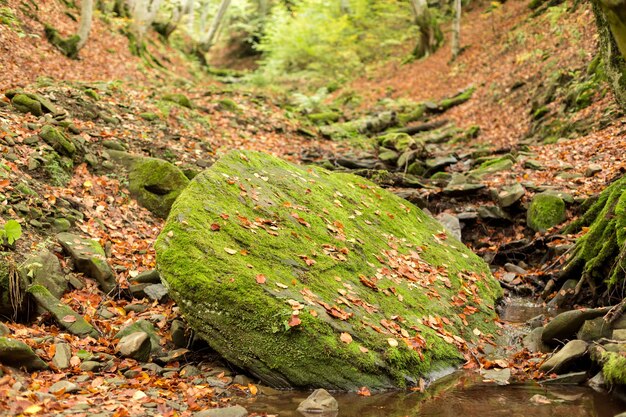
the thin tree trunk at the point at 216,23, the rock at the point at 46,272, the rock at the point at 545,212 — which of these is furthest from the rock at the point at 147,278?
the thin tree trunk at the point at 216,23

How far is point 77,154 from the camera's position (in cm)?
849

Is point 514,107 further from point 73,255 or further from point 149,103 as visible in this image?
point 73,255

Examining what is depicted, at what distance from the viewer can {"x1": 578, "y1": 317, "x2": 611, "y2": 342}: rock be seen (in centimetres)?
530

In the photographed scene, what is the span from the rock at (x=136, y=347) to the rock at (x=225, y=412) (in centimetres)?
119

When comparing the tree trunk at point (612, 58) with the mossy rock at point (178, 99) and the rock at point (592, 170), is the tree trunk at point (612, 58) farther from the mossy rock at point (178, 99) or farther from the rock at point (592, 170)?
the mossy rock at point (178, 99)

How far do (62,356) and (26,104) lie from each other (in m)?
6.00

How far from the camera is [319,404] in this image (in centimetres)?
424

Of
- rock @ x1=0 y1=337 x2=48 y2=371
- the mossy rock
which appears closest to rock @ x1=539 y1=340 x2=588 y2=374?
rock @ x1=0 y1=337 x2=48 y2=371

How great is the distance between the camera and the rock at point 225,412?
154 inches

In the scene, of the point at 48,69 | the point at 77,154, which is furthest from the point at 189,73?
the point at 77,154

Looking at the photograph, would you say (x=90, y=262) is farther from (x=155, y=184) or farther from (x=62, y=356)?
(x=155, y=184)

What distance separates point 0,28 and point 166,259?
430 inches

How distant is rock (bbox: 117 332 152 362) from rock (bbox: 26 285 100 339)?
45 centimetres

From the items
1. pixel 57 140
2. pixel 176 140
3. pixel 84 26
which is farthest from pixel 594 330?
pixel 84 26
